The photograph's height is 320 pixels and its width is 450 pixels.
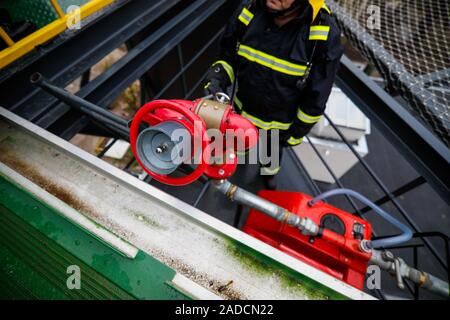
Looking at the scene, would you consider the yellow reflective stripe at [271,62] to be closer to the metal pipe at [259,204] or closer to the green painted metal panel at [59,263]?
the metal pipe at [259,204]

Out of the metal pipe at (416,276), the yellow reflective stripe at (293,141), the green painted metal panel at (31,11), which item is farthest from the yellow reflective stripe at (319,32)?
the green painted metal panel at (31,11)

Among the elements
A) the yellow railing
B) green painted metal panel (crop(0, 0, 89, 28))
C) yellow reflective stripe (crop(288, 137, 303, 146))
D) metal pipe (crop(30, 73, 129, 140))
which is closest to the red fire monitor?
yellow reflective stripe (crop(288, 137, 303, 146))

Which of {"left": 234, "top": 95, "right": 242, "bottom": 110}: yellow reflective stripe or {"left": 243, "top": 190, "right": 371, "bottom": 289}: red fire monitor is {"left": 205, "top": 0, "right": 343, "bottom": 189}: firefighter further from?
{"left": 243, "top": 190, "right": 371, "bottom": 289}: red fire monitor

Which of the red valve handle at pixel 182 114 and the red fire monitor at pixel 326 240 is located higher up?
the red valve handle at pixel 182 114

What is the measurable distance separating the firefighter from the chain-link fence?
30.1 inches

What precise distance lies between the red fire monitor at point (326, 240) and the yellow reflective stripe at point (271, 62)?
89 centimetres

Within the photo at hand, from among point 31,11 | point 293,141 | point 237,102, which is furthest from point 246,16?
point 31,11

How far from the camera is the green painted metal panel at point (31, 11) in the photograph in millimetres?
1415

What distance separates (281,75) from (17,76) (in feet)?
5.23

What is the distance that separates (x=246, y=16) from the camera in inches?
63.7

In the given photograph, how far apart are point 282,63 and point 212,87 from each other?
19.7 inches

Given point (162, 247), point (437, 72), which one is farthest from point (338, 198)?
point (162, 247)

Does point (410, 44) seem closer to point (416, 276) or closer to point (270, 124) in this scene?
point (270, 124)
